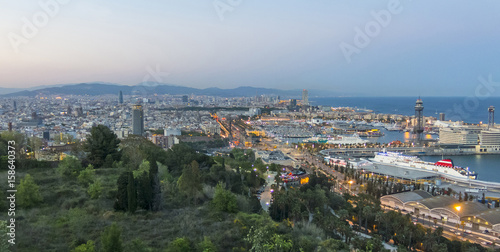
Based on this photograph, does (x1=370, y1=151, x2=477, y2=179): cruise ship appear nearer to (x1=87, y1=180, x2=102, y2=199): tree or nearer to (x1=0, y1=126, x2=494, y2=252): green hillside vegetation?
(x1=0, y1=126, x2=494, y2=252): green hillside vegetation

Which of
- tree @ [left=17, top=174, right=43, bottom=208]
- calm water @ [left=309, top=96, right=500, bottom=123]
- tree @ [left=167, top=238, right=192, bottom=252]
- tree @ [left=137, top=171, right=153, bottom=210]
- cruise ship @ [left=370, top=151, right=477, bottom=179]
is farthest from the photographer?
calm water @ [left=309, top=96, right=500, bottom=123]

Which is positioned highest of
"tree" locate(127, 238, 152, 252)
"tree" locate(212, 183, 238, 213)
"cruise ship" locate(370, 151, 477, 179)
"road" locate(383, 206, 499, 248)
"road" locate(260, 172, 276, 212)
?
"tree" locate(127, 238, 152, 252)

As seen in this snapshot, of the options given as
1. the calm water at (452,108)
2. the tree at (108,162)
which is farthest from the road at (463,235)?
the calm water at (452,108)

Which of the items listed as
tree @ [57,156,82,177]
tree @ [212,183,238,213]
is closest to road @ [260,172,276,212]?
tree @ [212,183,238,213]

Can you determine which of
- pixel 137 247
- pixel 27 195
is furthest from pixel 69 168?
pixel 137 247

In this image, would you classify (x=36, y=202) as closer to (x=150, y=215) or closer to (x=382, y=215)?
(x=150, y=215)

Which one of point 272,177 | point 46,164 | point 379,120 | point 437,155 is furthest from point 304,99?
point 46,164
